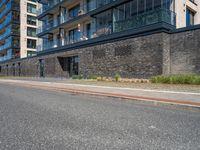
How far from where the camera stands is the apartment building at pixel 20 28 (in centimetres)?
4572

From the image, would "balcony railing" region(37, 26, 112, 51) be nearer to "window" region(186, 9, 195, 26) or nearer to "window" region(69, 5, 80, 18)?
"window" region(69, 5, 80, 18)

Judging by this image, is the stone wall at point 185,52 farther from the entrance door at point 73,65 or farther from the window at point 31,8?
the window at point 31,8

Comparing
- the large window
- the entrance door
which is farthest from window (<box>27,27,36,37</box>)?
the entrance door

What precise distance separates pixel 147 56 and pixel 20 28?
41609 mm

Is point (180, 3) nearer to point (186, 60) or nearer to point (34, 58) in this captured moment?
point (186, 60)

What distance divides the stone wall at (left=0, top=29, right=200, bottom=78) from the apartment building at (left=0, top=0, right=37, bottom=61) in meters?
31.0

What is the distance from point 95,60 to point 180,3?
36.5 ft

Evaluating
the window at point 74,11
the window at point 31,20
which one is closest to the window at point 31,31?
the window at point 31,20

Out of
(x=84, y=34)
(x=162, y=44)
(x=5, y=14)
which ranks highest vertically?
(x=5, y=14)

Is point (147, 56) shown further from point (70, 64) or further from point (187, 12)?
point (70, 64)

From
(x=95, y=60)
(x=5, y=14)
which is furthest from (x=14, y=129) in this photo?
(x=5, y=14)

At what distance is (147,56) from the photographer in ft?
51.0

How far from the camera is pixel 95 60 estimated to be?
829 inches

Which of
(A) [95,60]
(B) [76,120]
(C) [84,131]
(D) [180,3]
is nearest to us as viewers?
(C) [84,131]
